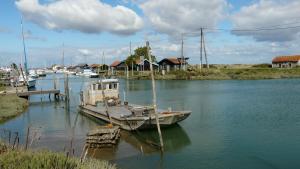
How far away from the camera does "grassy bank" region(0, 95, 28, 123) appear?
3771cm

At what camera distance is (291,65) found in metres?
127

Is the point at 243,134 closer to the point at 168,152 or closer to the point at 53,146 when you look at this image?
the point at 168,152

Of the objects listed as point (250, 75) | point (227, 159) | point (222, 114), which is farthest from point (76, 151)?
point (250, 75)

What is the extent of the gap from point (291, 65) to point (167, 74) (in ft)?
152

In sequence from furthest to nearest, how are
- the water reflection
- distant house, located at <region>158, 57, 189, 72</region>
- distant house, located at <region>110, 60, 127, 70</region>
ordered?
distant house, located at <region>110, 60, 127, 70</region>, distant house, located at <region>158, 57, 189, 72</region>, the water reflection

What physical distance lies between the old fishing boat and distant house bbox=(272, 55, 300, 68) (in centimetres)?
10197

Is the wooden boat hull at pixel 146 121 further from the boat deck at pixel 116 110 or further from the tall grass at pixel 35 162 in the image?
the tall grass at pixel 35 162

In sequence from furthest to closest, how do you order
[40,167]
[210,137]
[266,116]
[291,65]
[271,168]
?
[291,65] < [266,116] < [210,137] < [271,168] < [40,167]

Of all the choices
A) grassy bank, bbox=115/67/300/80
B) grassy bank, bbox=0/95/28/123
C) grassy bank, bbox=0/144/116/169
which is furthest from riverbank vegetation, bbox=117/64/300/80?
grassy bank, bbox=0/144/116/169

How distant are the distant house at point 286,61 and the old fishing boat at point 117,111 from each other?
10197 centimetres

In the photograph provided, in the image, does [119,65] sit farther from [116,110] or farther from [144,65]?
[116,110]

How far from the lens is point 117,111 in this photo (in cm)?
→ 3269

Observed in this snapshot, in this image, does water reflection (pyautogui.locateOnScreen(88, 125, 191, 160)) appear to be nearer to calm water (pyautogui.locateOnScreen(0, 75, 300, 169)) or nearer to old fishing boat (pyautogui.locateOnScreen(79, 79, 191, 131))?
calm water (pyautogui.locateOnScreen(0, 75, 300, 169))

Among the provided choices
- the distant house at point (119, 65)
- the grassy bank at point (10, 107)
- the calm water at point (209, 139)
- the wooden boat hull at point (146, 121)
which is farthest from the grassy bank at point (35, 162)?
the distant house at point (119, 65)
